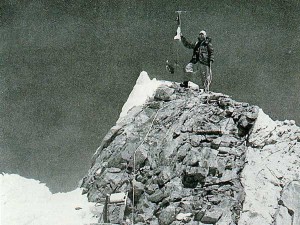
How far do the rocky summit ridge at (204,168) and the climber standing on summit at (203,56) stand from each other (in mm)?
1284

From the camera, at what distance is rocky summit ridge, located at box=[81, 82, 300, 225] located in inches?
773

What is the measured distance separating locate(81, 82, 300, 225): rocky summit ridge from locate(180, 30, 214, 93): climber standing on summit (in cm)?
128

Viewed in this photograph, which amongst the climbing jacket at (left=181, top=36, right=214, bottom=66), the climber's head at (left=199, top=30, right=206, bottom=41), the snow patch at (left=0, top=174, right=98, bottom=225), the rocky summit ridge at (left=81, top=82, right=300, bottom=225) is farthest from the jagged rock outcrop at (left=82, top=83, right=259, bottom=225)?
the climber's head at (left=199, top=30, right=206, bottom=41)

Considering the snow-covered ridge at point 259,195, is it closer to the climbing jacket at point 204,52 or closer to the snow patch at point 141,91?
the climbing jacket at point 204,52

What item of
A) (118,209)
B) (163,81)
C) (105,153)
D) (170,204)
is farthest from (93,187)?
(163,81)

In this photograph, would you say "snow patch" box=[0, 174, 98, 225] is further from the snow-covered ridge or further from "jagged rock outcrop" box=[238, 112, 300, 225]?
"jagged rock outcrop" box=[238, 112, 300, 225]

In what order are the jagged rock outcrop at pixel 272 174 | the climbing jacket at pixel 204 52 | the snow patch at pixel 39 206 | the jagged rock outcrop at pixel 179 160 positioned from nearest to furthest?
the jagged rock outcrop at pixel 272 174, the jagged rock outcrop at pixel 179 160, the snow patch at pixel 39 206, the climbing jacket at pixel 204 52

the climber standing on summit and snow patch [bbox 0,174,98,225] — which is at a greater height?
the climber standing on summit

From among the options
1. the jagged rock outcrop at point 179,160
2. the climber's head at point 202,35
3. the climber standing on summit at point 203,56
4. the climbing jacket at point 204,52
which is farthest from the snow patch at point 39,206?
the climber's head at point 202,35

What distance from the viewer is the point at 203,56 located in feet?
Answer: 79.7

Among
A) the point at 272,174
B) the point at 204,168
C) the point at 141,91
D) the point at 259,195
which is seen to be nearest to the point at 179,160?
the point at 204,168

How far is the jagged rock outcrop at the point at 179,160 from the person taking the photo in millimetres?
19797

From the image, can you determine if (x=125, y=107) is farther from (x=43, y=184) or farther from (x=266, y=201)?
(x=266, y=201)

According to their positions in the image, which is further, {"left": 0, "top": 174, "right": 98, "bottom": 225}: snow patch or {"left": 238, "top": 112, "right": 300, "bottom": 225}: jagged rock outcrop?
{"left": 0, "top": 174, "right": 98, "bottom": 225}: snow patch
